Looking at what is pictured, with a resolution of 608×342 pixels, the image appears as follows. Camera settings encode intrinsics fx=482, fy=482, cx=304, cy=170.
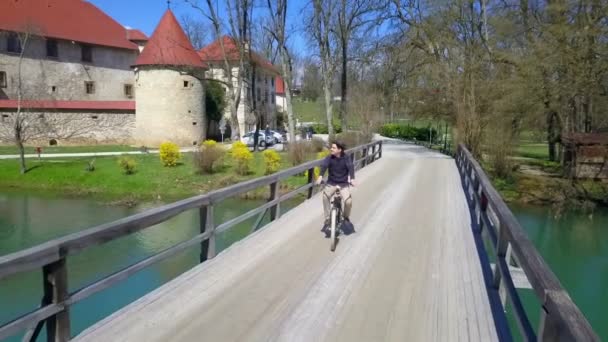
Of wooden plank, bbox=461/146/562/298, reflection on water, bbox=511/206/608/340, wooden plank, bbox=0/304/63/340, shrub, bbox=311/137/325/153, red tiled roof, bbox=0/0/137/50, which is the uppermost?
red tiled roof, bbox=0/0/137/50

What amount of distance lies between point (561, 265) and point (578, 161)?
29.8ft

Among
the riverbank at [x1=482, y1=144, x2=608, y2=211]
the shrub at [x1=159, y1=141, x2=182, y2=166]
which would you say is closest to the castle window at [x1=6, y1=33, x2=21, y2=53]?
the shrub at [x1=159, y1=141, x2=182, y2=166]

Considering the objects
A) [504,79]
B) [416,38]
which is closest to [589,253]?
[504,79]

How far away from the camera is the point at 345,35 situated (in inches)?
1204

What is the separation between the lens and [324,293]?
489 cm

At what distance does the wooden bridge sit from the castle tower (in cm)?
3104

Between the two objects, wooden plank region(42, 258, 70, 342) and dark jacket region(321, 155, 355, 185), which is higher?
dark jacket region(321, 155, 355, 185)

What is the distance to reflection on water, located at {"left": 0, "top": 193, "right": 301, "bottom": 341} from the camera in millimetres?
9348

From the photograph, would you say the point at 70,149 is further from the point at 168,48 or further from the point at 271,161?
the point at 271,161

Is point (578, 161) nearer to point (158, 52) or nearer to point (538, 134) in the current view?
point (538, 134)

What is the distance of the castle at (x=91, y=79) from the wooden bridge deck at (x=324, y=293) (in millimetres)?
26722

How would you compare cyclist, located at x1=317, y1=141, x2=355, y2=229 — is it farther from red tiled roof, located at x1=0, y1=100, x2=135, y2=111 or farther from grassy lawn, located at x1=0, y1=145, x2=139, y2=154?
red tiled roof, located at x1=0, y1=100, x2=135, y2=111

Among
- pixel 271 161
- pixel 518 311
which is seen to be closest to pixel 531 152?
pixel 271 161

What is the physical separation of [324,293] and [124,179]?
2079 centimetres
